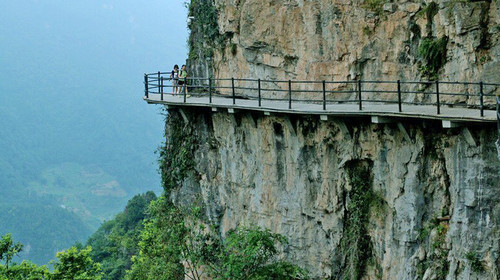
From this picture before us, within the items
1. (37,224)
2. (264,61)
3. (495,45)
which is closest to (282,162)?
(264,61)

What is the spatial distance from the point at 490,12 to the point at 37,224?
5969 inches

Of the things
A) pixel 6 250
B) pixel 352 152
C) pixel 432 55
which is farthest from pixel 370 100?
pixel 6 250

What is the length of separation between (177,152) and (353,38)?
9860 millimetres

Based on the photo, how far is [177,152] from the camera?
2683 cm

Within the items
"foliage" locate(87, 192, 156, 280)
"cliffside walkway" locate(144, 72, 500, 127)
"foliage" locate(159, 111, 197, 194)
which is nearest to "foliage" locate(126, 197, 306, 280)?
"foliage" locate(159, 111, 197, 194)

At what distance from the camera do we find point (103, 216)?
18075cm

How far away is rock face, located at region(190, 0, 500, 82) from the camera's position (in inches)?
634

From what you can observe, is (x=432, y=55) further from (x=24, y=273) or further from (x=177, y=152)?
(x=24, y=273)

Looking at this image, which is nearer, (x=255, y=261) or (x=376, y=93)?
(x=376, y=93)

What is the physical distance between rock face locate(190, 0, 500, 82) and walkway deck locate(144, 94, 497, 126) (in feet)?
2.93

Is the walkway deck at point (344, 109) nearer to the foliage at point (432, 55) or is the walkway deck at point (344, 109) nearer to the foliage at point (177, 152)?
the foliage at point (432, 55)

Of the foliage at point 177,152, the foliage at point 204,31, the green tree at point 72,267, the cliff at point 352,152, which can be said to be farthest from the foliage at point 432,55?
the green tree at point 72,267

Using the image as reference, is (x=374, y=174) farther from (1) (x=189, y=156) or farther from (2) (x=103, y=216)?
(2) (x=103, y=216)

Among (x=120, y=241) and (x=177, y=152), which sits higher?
(x=177, y=152)
